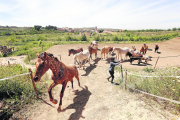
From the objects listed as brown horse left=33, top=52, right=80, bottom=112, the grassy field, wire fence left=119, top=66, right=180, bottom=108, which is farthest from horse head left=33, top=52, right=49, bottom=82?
the grassy field

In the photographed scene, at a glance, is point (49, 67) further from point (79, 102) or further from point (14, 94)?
point (14, 94)

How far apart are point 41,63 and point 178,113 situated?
14.6ft

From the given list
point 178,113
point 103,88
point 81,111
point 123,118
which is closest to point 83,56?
point 103,88

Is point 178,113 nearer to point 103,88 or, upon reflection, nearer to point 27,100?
point 103,88

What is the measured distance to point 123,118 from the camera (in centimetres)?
310

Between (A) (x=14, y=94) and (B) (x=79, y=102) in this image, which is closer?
(A) (x=14, y=94)

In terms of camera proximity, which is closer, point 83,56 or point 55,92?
point 55,92

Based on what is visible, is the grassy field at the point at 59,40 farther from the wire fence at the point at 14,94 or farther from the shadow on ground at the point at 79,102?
the shadow on ground at the point at 79,102

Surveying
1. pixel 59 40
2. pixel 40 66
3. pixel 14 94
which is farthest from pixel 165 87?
pixel 59 40

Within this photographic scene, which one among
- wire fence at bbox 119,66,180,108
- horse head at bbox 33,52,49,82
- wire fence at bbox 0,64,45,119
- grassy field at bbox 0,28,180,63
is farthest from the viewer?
grassy field at bbox 0,28,180,63

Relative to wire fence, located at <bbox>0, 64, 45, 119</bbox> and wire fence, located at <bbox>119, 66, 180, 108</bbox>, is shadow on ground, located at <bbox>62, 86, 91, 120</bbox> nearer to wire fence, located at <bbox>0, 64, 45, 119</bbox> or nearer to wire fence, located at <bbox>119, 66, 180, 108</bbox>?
wire fence, located at <bbox>0, 64, 45, 119</bbox>

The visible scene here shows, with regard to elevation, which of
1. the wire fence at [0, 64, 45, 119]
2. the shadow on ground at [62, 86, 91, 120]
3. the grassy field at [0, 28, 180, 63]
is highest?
the grassy field at [0, 28, 180, 63]

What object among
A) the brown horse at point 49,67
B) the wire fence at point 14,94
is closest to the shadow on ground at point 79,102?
the brown horse at point 49,67

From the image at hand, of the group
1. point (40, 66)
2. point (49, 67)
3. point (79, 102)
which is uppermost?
point (40, 66)
